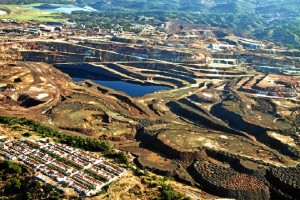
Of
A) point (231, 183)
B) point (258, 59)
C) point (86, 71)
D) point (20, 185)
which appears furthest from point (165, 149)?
point (258, 59)

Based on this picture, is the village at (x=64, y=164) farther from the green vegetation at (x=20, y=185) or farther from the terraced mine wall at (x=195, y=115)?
the terraced mine wall at (x=195, y=115)

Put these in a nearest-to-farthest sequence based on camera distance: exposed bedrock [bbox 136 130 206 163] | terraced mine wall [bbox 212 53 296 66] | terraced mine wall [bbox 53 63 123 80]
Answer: exposed bedrock [bbox 136 130 206 163], terraced mine wall [bbox 53 63 123 80], terraced mine wall [bbox 212 53 296 66]

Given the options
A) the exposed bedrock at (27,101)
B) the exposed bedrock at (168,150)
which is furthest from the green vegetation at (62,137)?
the exposed bedrock at (27,101)

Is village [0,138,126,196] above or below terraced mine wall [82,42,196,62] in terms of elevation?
below

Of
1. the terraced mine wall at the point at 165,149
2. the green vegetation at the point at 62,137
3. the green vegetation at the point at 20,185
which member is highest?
the green vegetation at the point at 62,137

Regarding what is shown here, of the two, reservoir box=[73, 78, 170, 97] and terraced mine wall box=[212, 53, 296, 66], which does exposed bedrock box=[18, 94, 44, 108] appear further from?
terraced mine wall box=[212, 53, 296, 66]

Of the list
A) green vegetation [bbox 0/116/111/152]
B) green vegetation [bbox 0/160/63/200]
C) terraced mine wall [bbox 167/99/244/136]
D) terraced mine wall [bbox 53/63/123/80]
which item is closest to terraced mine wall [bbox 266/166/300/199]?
terraced mine wall [bbox 167/99/244/136]

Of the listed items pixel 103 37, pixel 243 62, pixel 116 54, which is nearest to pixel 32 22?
pixel 103 37

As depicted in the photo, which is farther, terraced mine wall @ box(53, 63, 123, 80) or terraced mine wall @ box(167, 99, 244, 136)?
terraced mine wall @ box(53, 63, 123, 80)
